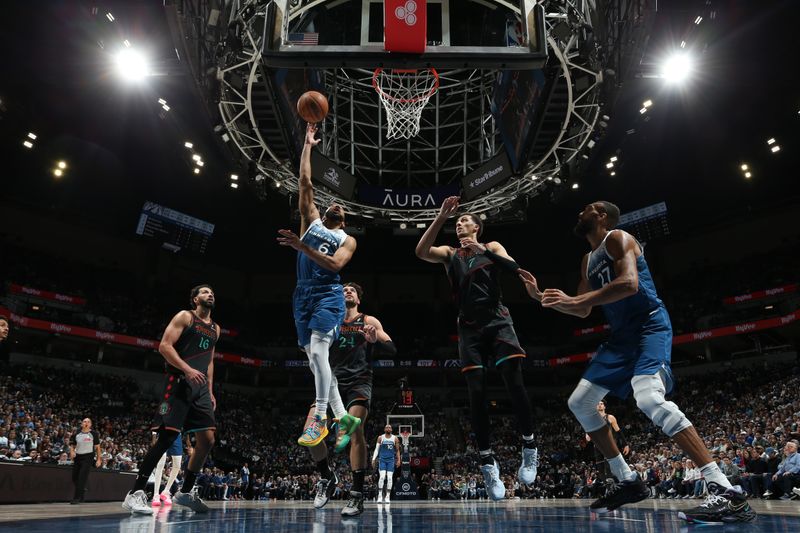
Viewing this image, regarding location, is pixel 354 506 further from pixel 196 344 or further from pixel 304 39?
pixel 304 39

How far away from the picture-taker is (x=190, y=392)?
5746mm

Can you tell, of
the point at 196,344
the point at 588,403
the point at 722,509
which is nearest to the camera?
the point at 722,509

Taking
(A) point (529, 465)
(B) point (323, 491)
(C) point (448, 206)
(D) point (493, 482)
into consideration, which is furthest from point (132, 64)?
(A) point (529, 465)

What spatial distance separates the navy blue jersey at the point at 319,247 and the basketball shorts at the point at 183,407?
1820 mm

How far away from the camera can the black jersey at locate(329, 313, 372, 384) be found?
5688 millimetres

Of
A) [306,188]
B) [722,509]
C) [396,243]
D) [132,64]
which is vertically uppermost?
[396,243]

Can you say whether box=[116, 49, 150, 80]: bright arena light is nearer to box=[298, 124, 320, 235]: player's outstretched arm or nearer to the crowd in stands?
the crowd in stands

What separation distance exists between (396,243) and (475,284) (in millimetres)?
28993

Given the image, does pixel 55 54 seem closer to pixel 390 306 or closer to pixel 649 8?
pixel 649 8

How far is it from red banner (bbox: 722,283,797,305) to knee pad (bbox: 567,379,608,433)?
1131 inches

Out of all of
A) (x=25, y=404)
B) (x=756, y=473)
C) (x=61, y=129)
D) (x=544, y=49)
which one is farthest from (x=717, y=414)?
(x=61, y=129)

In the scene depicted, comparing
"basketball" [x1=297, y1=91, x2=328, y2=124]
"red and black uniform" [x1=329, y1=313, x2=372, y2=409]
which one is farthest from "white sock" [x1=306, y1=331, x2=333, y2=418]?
"basketball" [x1=297, y1=91, x2=328, y2=124]

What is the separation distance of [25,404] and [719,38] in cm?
2636

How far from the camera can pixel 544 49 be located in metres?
8.48
